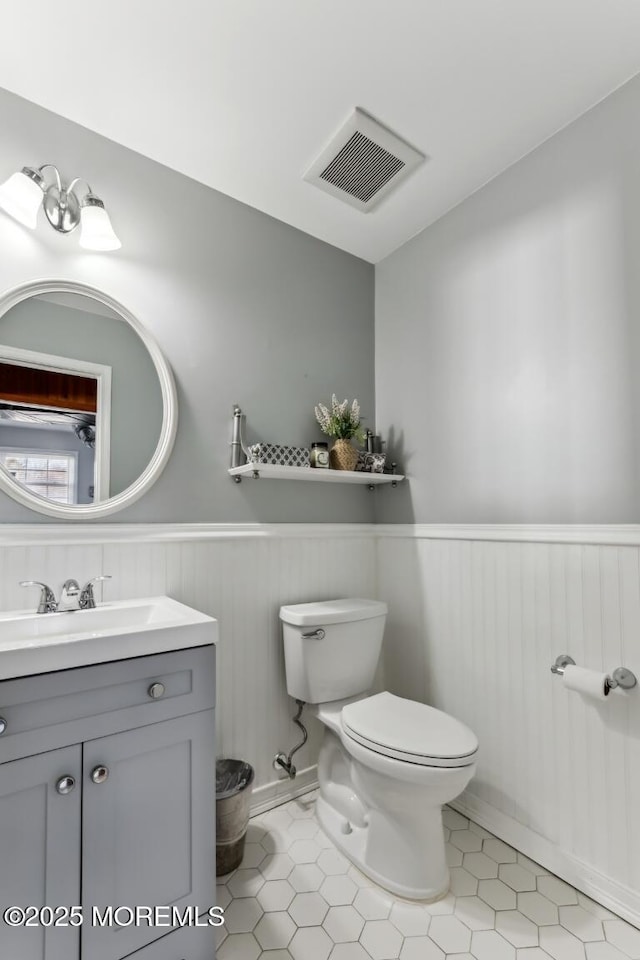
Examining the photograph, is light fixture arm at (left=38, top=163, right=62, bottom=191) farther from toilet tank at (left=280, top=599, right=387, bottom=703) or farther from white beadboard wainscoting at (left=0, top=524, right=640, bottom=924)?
toilet tank at (left=280, top=599, right=387, bottom=703)

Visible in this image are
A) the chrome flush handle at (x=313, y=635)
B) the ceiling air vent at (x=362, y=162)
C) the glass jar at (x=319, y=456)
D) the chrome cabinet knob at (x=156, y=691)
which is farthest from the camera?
the glass jar at (x=319, y=456)

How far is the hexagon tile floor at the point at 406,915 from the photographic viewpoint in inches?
47.1

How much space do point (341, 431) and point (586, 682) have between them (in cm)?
124

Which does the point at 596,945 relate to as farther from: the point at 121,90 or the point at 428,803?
the point at 121,90

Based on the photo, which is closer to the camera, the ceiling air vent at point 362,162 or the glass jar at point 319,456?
the ceiling air vent at point 362,162

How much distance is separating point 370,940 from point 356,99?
2.44 meters

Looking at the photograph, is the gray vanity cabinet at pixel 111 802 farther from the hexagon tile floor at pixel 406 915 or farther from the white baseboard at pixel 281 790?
the white baseboard at pixel 281 790

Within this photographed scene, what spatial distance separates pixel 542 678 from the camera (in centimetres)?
155

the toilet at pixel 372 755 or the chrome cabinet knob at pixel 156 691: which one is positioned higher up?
the chrome cabinet knob at pixel 156 691

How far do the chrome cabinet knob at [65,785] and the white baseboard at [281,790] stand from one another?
3.23ft

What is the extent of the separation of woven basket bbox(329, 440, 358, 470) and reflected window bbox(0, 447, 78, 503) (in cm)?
101

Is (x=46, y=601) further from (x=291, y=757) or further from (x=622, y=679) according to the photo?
(x=622, y=679)

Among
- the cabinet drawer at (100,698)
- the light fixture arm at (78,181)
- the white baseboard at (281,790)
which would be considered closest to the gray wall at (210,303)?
the light fixture arm at (78,181)

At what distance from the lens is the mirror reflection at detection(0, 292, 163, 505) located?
56.2 inches
